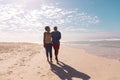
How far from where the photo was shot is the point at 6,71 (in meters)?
10.3

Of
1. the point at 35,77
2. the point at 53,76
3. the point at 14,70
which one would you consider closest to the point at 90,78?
the point at 53,76

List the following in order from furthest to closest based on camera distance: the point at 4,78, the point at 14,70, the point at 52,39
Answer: the point at 52,39 → the point at 14,70 → the point at 4,78

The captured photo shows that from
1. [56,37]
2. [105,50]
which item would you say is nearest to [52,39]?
[56,37]

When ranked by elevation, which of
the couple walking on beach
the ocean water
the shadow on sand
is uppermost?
the couple walking on beach

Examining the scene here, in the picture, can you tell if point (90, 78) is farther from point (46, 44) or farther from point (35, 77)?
point (46, 44)

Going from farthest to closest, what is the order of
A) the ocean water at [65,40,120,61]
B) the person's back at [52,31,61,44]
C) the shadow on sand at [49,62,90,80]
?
1. the ocean water at [65,40,120,61]
2. the person's back at [52,31,61,44]
3. the shadow on sand at [49,62,90,80]

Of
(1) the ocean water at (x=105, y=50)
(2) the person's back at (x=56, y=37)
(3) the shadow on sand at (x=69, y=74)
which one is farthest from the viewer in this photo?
(1) the ocean water at (x=105, y=50)

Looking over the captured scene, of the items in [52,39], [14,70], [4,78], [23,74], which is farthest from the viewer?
[52,39]

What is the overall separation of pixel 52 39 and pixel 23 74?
3.91m

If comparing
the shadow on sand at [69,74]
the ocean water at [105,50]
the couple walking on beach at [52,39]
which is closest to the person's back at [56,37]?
the couple walking on beach at [52,39]

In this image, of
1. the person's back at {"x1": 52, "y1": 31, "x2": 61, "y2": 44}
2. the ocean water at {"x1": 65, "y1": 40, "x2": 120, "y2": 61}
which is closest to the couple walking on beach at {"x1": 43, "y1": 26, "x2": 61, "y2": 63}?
the person's back at {"x1": 52, "y1": 31, "x2": 61, "y2": 44}

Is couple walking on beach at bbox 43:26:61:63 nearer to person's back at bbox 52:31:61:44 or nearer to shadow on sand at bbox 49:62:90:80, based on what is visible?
person's back at bbox 52:31:61:44

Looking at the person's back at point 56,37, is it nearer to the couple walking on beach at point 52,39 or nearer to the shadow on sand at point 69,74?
the couple walking on beach at point 52,39

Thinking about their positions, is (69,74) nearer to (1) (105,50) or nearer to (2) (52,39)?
(2) (52,39)
